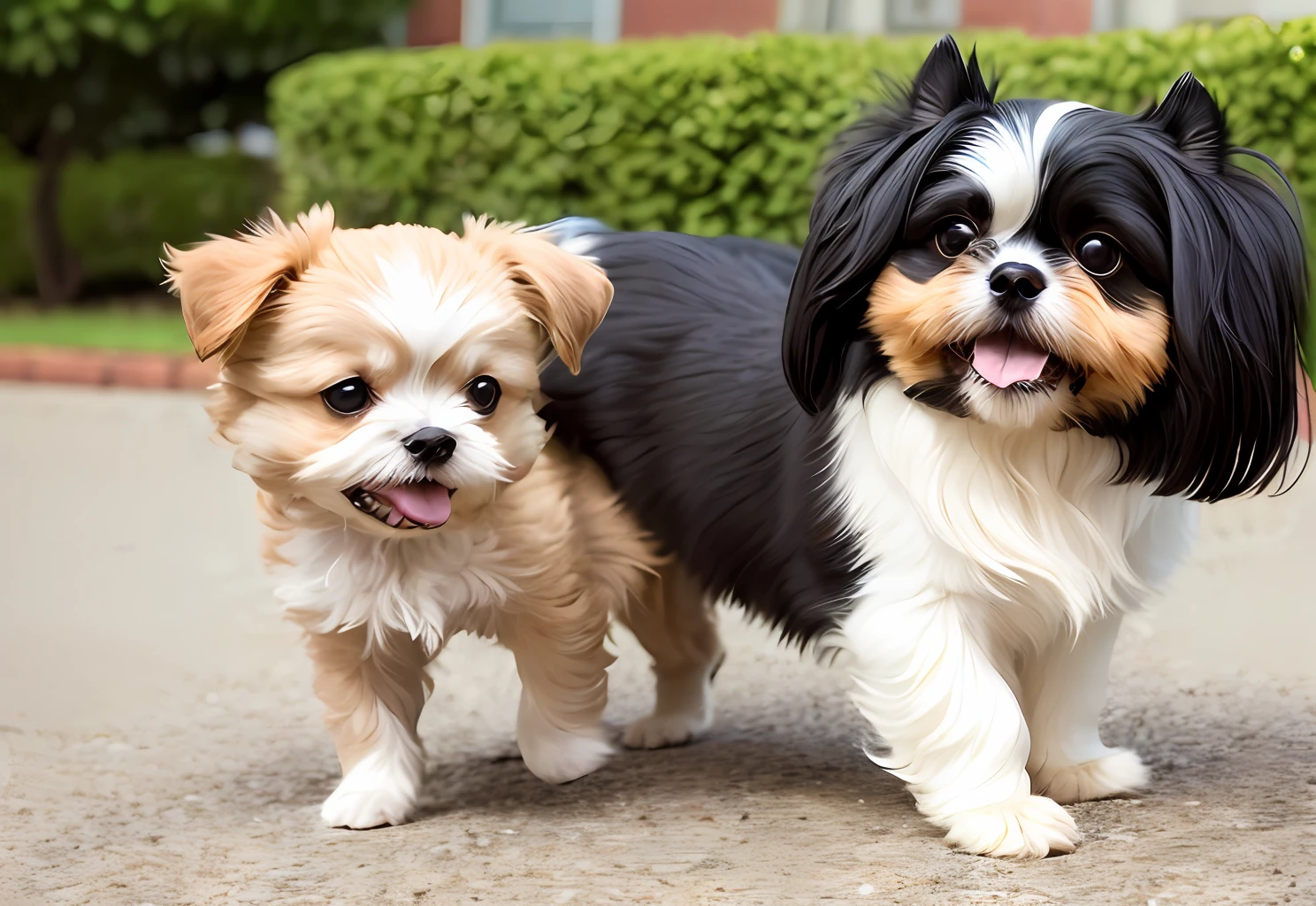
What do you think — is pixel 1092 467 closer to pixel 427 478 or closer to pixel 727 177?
pixel 427 478

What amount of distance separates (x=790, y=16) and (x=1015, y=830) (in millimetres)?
9494

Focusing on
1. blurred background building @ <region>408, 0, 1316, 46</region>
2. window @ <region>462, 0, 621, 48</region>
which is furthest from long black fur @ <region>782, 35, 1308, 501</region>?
window @ <region>462, 0, 621, 48</region>

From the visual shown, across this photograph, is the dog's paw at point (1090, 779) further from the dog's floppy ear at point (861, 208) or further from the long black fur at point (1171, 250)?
the dog's floppy ear at point (861, 208)

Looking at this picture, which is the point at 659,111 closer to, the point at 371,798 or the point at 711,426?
the point at 711,426

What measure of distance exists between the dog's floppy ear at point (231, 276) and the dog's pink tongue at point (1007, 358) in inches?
49.9

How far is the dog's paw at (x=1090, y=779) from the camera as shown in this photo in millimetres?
3123

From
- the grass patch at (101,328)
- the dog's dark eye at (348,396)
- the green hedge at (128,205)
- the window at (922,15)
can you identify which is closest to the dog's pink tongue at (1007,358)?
the dog's dark eye at (348,396)

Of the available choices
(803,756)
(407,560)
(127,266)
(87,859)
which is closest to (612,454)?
(407,560)

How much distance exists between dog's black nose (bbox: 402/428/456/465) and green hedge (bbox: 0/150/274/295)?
12267mm

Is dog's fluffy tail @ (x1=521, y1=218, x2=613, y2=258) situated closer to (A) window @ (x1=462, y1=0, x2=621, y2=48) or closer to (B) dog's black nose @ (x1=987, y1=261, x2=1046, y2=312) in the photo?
(B) dog's black nose @ (x1=987, y1=261, x2=1046, y2=312)

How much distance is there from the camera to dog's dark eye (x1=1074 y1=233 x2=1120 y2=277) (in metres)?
2.56

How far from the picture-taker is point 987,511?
275 cm

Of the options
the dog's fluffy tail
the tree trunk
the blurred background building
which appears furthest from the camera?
the tree trunk

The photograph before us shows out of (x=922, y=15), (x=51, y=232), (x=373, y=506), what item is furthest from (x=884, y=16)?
(x=373, y=506)
